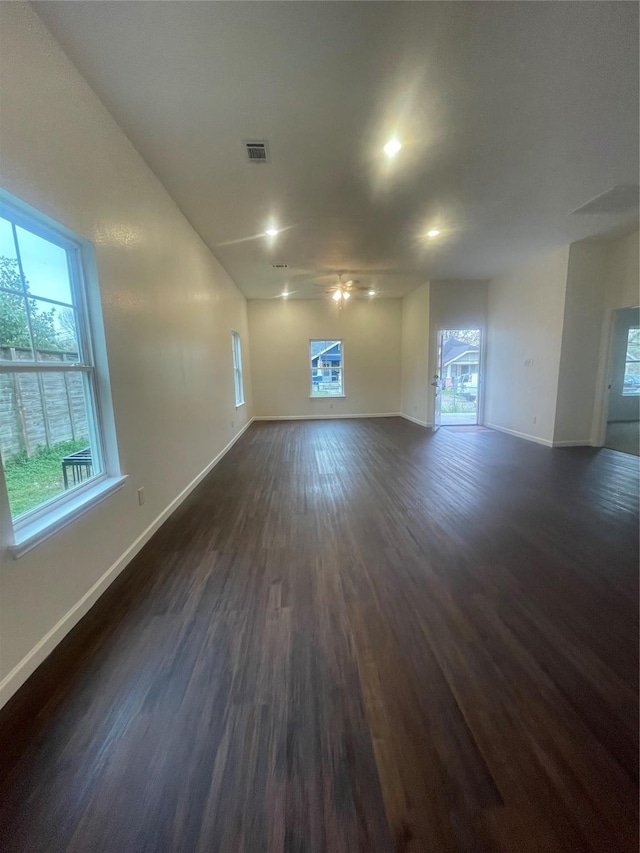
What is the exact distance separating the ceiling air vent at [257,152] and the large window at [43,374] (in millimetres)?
1531

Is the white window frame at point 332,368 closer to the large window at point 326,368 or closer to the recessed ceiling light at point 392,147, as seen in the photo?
the large window at point 326,368

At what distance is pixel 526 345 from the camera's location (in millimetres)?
5738

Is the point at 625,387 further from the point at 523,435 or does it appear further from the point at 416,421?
the point at 416,421

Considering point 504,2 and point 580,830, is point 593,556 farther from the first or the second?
point 504,2

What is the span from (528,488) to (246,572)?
3.08 meters

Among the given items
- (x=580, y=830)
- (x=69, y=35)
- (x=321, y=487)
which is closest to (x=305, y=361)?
(x=321, y=487)

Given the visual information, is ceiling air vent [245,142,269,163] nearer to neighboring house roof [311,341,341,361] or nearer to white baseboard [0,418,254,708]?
white baseboard [0,418,254,708]

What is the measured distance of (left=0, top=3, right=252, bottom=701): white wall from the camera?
1.48 metres

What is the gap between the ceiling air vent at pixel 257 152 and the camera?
2.54 m

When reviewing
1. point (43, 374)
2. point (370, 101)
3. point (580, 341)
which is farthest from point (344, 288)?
point (43, 374)

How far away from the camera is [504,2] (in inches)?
63.6

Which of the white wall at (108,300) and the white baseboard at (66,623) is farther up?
the white wall at (108,300)

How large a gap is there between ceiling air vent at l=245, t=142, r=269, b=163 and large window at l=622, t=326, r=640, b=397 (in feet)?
25.7

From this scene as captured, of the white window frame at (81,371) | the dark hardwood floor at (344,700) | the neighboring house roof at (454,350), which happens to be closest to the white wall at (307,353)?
the neighboring house roof at (454,350)
